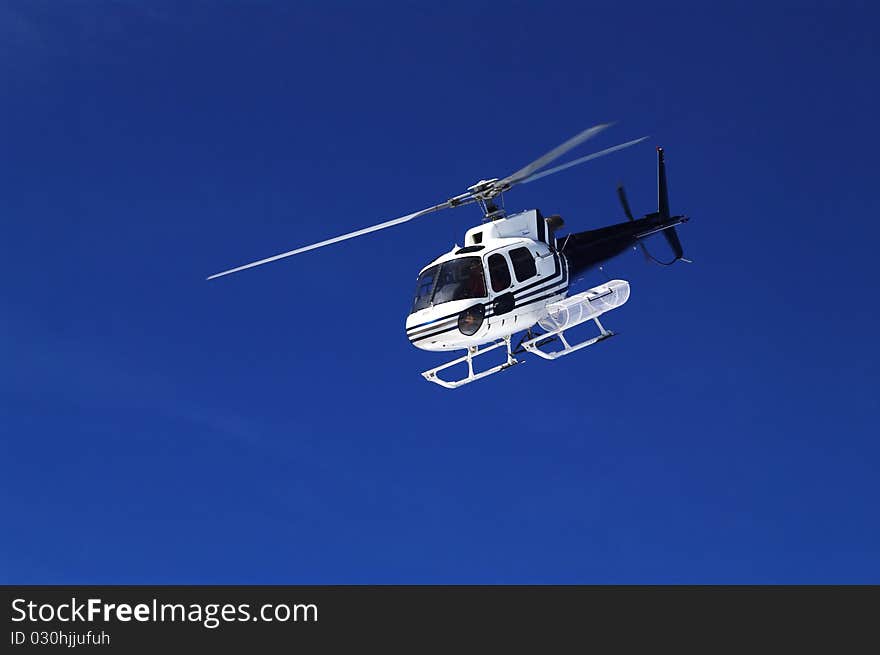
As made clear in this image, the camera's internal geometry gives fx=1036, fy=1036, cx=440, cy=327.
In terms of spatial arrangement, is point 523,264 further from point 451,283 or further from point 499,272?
point 451,283

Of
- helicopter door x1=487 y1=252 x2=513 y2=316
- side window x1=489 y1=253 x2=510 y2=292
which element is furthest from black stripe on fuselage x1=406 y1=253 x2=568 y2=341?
side window x1=489 y1=253 x2=510 y2=292

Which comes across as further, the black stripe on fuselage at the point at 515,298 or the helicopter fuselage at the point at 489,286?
the helicopter fuselage at the point at 489,286

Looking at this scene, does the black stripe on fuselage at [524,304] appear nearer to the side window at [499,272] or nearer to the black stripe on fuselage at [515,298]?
the black stripe on fuselage at [515,298]

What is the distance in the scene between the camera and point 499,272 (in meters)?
39.8

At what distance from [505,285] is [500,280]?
0.91 feet

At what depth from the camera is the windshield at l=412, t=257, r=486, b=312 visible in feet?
126

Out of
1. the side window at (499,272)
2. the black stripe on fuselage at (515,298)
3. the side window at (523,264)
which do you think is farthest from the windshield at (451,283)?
the side window at (523,264)

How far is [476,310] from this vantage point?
126ft

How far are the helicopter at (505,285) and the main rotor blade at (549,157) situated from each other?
0.13 ft

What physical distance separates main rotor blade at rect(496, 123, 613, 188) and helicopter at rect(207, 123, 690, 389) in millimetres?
40

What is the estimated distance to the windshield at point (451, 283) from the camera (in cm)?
3853

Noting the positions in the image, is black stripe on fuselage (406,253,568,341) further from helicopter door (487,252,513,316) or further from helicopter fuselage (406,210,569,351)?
helicopter door (487,252,513,316)
